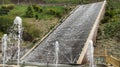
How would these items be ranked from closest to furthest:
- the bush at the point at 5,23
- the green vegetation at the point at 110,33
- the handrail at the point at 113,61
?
the handrail at the point at 113,61 → the green vegetation at the point at 110,33 → the bush at the point at 5,23

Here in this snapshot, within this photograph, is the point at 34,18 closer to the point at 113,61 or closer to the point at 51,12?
the point at 51,12

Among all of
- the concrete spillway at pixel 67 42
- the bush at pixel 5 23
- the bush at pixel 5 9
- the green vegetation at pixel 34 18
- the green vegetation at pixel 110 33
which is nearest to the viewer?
the concrete spillway at pixel 67 42

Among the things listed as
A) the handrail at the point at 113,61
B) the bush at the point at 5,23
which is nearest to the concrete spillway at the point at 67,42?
the handrail at the point at 113,61

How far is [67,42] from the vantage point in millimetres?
22391

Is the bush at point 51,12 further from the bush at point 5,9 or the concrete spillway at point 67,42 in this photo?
the bush at point 5,9

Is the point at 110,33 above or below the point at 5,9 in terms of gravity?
below

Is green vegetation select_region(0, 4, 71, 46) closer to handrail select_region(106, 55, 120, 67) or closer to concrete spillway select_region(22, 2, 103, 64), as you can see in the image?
concrete spillway select_region(22, 2, 103, 64)

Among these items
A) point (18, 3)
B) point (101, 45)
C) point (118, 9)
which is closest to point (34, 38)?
point (101, 45)

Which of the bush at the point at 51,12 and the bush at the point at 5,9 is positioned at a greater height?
the bush at the point at 5,9

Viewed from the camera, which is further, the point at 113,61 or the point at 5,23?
the point at 5,23

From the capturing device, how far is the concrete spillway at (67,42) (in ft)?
62.4

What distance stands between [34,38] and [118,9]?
11898 mm

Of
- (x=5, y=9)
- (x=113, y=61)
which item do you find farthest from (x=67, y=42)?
(x=5, y=9)

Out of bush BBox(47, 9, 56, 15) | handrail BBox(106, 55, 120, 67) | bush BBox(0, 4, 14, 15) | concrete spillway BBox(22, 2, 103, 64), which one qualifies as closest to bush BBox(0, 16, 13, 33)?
concrete spillway BBox(22, 2, 103, 64)
